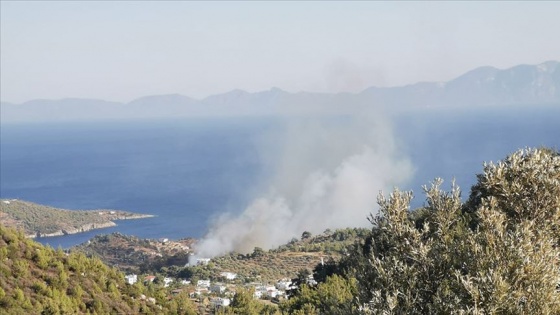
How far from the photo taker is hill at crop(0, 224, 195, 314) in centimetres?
1786

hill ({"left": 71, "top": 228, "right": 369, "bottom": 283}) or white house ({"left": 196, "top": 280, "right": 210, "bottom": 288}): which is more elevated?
white house ({"left": 196, "top": 280, "right": 210, "bottom": 288})

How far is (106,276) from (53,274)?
3.20 m

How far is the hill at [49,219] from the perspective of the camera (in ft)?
340

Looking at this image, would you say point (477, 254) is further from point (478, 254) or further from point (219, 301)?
point (219, 301)

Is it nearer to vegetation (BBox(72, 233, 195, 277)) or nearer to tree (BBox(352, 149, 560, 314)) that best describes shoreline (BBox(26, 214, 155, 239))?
vegetation (BBox(72, 233, 195, 277))

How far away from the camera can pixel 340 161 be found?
16962 cm

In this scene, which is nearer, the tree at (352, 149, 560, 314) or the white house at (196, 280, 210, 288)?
the tree at (352, 149, 560, 314)

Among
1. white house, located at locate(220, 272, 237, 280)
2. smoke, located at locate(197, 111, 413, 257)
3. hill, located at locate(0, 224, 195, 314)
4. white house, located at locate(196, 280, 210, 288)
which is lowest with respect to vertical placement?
A: smoke, located at locate(197, 111, 413, 257)

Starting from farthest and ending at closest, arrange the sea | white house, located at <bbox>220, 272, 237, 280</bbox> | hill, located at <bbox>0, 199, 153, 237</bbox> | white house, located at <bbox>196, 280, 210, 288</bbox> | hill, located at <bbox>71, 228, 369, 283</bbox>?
the sea < hill, located at <bbox>0, 199, 153, 237</bbox> < hill, located at <bbox>71, 228, 369, 283</bbox> < white house, located at <bbox>220, 272, 237, 280</bbox> < white house, located at <bbox>196, 280, 210, 288</bbox>

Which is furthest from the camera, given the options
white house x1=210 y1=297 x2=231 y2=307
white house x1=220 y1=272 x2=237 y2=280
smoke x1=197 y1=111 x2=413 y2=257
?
smoke x1=197 y1=111 x2=413 y2=257

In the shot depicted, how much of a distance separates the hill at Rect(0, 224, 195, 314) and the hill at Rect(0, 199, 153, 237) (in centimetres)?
8507

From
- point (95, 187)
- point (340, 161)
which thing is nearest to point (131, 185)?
point (95, 187)

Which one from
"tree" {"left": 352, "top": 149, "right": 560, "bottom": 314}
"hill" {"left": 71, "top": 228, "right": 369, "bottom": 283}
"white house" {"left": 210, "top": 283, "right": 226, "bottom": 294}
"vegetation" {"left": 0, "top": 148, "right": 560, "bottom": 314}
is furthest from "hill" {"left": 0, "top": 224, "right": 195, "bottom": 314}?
"hill" {"left": 71, "top": 228, "right": 369, "bottom": 283}

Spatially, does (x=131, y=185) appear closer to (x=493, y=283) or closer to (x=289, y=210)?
(x=289, y=210)
